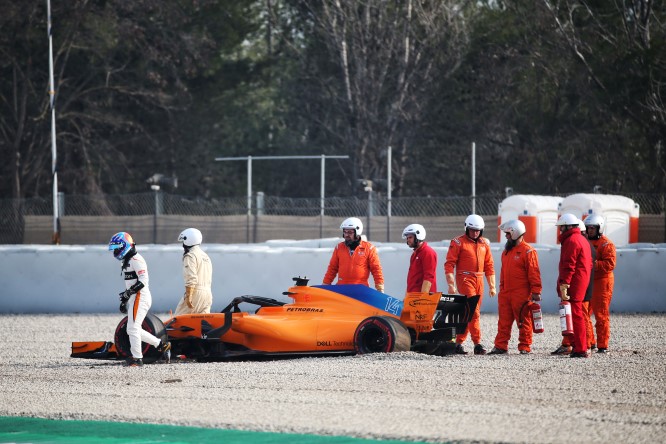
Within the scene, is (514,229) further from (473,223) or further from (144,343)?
(144,343)

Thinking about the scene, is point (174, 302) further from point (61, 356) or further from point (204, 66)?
point (204, 66)

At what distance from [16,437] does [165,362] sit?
15.2ft

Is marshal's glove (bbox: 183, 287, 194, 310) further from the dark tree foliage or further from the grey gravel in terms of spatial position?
the dark tree foliage

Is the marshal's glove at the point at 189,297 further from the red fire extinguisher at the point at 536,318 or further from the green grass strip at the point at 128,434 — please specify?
the green grass strip at the point at 128,434

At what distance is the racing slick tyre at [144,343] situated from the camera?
13.6 metres

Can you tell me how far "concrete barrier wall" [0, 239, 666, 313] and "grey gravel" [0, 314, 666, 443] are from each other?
249 inches

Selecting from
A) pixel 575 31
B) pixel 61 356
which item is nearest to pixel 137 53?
pixel 575 31

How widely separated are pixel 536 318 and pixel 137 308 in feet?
14.9

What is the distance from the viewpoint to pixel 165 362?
543 inches

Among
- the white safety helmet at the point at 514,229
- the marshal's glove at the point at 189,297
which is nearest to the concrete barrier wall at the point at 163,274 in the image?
the marshal's glove at the point at 189,297

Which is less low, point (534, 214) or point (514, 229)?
point (534, 214)

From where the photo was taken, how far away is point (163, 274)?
21.5 meters

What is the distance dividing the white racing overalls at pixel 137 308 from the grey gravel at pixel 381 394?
1.09ft

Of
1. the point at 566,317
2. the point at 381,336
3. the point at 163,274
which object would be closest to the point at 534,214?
the point at 163,274
